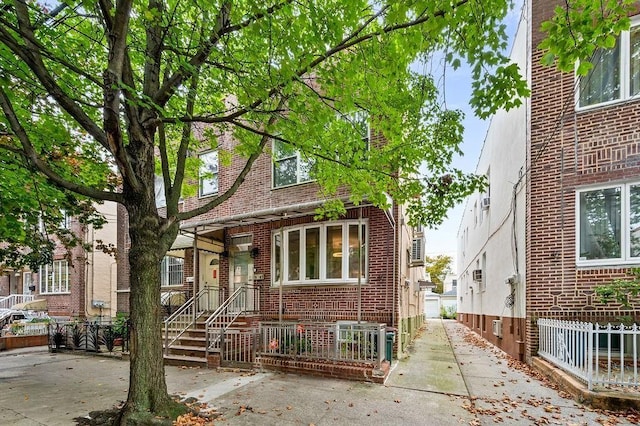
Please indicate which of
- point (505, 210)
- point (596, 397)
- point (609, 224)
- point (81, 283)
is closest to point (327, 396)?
point (596, 397)

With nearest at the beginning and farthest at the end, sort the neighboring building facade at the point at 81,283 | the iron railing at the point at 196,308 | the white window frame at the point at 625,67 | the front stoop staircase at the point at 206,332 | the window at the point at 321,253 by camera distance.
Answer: the white window frame at the point at 625,67 < the front stoop staircase at the point at 206,332 < the window at the point at 321,253 < the iron railing at the point at 196,308 < the neighboring building facade at the point at 81,283

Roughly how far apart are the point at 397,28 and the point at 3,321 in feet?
75.4

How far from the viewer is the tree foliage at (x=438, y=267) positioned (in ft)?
152

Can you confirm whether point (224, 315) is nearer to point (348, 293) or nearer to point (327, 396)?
point (348, 293)

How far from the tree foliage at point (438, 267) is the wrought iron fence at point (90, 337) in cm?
4031

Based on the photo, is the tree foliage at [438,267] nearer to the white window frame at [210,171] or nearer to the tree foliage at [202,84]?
the white window frame at [210,171]

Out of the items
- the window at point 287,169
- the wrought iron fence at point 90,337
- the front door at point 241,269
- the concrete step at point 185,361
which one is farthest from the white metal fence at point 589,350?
the wrought iron fence at point 90,337

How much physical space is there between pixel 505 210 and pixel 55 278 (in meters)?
22.7

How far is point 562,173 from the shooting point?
25.9ft

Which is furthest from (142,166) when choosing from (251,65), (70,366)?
(70,366)

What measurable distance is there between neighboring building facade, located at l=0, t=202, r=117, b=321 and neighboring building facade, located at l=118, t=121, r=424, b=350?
28.4 feet

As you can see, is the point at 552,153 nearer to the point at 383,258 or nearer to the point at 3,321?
the point at 383,258

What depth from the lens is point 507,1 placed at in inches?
183

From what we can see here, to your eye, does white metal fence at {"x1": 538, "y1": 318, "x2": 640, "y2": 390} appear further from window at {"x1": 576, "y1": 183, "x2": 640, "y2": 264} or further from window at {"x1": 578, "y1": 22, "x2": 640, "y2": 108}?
window at {"x1": 578, "y1": 22, "x2": 640, "y2": 108}
